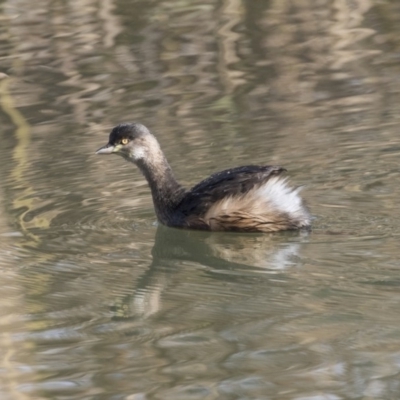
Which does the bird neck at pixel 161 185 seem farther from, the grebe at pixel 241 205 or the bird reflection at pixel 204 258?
the bird reflection at pixel 204 258

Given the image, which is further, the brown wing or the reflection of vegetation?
the reflection of vegetation

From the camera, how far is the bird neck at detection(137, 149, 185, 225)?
7574 millimetres

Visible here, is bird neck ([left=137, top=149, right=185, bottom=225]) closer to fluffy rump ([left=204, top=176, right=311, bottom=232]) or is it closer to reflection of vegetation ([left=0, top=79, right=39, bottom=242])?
fluffy rump ([left=204, top=176, right=311, bottom=232])

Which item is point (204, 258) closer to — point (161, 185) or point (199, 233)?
point (199, 233)

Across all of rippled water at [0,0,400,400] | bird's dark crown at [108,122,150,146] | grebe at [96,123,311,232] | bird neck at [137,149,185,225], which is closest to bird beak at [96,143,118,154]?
bird's dark crown at [108,122,150,146]

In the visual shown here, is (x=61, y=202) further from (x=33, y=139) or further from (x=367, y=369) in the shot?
(x=367, y=369)

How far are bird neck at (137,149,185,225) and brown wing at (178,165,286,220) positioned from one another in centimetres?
10

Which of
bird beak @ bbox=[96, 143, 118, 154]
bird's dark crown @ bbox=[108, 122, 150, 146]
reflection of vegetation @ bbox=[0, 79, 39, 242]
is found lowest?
reflection of vegetation @ bbox=[0, 79, 39, 242]

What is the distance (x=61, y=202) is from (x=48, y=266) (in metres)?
1.33

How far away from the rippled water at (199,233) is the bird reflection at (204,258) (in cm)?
2

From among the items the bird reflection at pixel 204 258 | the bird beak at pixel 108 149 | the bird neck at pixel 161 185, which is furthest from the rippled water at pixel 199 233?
the bird beak at pixel 108 149

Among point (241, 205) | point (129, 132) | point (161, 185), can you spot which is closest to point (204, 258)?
point (241, 205)

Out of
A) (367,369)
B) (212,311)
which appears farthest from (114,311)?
(367,369)

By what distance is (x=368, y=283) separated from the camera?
5895mm
